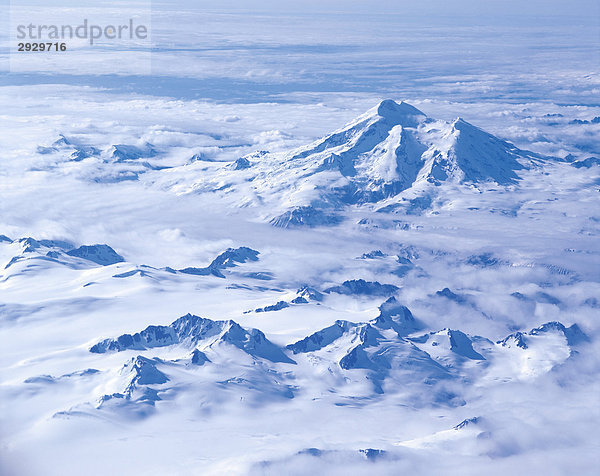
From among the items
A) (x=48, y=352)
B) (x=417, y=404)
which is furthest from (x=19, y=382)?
(x=417, y=404)

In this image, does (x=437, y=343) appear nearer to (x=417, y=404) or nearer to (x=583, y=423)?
(x=417, y=404)

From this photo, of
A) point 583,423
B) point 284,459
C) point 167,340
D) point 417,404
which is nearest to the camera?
point 284,459

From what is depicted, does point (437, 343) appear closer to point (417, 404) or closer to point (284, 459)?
point (417, 404)

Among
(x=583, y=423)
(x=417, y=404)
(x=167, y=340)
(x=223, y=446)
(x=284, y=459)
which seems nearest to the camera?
(x=284, y=459)

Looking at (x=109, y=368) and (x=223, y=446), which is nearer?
(x=223, y=446)

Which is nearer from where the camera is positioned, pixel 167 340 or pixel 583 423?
pixel 583 423

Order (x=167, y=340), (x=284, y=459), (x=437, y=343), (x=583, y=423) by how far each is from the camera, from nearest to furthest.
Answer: (x=284, y=459)
(x=583, y=423)
(x=167, y=340)
(x=437, y=343)

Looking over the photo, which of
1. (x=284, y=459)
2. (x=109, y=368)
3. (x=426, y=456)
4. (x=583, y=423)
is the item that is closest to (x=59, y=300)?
(x=109, y=368)

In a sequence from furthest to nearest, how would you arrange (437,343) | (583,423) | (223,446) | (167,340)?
(437,343)
(167,340)
(583,423)
(223,446)
